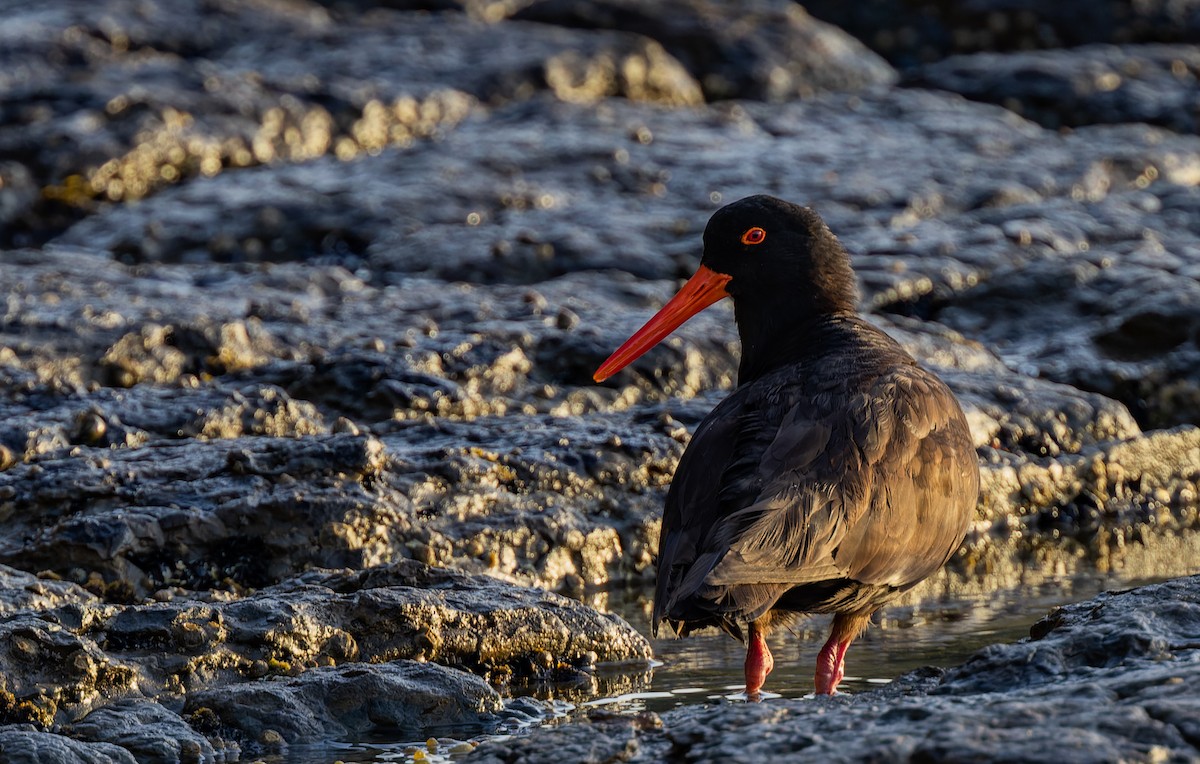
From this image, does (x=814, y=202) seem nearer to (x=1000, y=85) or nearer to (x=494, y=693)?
(x=1000, y=85)

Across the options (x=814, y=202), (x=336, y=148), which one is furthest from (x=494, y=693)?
(x=336, y=148)

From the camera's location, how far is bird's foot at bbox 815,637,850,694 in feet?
17.9

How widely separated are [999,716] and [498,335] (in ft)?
19.0

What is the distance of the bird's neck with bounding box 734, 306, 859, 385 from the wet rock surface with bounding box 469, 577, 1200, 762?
1625 mm

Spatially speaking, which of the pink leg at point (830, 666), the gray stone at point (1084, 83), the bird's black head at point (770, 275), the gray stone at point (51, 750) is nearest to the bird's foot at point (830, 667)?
the pink leg at point (830, 666)

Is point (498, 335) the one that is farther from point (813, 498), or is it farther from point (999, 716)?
point (999, 716)

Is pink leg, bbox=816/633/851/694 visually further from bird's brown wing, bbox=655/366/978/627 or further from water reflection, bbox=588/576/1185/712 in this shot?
bird's brown wing, bbox=655/366/978/627

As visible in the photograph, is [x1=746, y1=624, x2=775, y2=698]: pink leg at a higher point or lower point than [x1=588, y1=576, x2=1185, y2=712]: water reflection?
higher

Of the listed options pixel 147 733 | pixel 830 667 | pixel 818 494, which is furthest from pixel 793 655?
pixel 147 733

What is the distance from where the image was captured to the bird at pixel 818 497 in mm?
4715


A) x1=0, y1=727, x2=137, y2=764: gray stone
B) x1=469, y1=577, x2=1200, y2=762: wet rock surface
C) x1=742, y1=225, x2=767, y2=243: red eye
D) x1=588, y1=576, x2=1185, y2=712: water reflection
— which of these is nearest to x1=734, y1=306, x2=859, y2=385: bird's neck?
x1=742, y1=225, x2=767, y2=243: red eye

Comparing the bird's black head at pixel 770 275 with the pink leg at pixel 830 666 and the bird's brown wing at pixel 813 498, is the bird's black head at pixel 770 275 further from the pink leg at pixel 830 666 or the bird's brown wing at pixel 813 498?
the pink leg at pixel 830 666

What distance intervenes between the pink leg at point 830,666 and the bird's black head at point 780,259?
4.62ft

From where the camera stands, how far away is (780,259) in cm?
645
